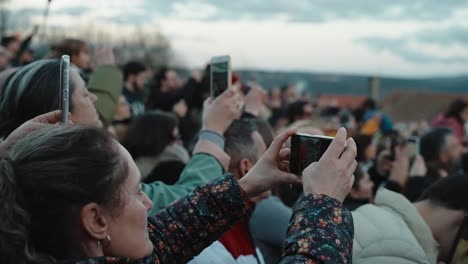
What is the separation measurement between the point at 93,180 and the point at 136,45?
2519 inches

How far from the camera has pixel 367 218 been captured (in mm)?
2977

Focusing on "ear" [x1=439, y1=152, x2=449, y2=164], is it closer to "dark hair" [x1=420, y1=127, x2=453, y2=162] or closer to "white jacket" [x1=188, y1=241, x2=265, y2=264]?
"dark hair" [x1=420, y1=127, x2=453, y2=162]

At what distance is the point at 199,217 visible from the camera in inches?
86.9

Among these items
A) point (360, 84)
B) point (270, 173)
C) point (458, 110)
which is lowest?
point (360, 84)

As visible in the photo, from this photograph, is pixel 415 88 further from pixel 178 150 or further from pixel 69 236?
pixel 69 236

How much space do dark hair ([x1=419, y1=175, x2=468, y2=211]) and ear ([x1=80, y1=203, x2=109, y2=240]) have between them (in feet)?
6.50

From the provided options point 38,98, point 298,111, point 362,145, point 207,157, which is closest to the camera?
point 38,98

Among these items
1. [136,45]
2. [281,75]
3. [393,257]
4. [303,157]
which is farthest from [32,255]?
[136,45]

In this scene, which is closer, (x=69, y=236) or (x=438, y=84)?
(x=69, y=236)

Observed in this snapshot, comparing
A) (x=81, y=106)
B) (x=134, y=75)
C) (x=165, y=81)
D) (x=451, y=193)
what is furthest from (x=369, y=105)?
(x=81, y=106)

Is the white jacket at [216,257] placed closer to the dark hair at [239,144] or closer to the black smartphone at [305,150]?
Result: the dark hair at [239,144]

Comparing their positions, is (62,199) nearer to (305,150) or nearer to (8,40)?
(305,150)

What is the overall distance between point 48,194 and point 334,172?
0.74 metres

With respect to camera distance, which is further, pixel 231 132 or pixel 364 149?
pixel 364 149
